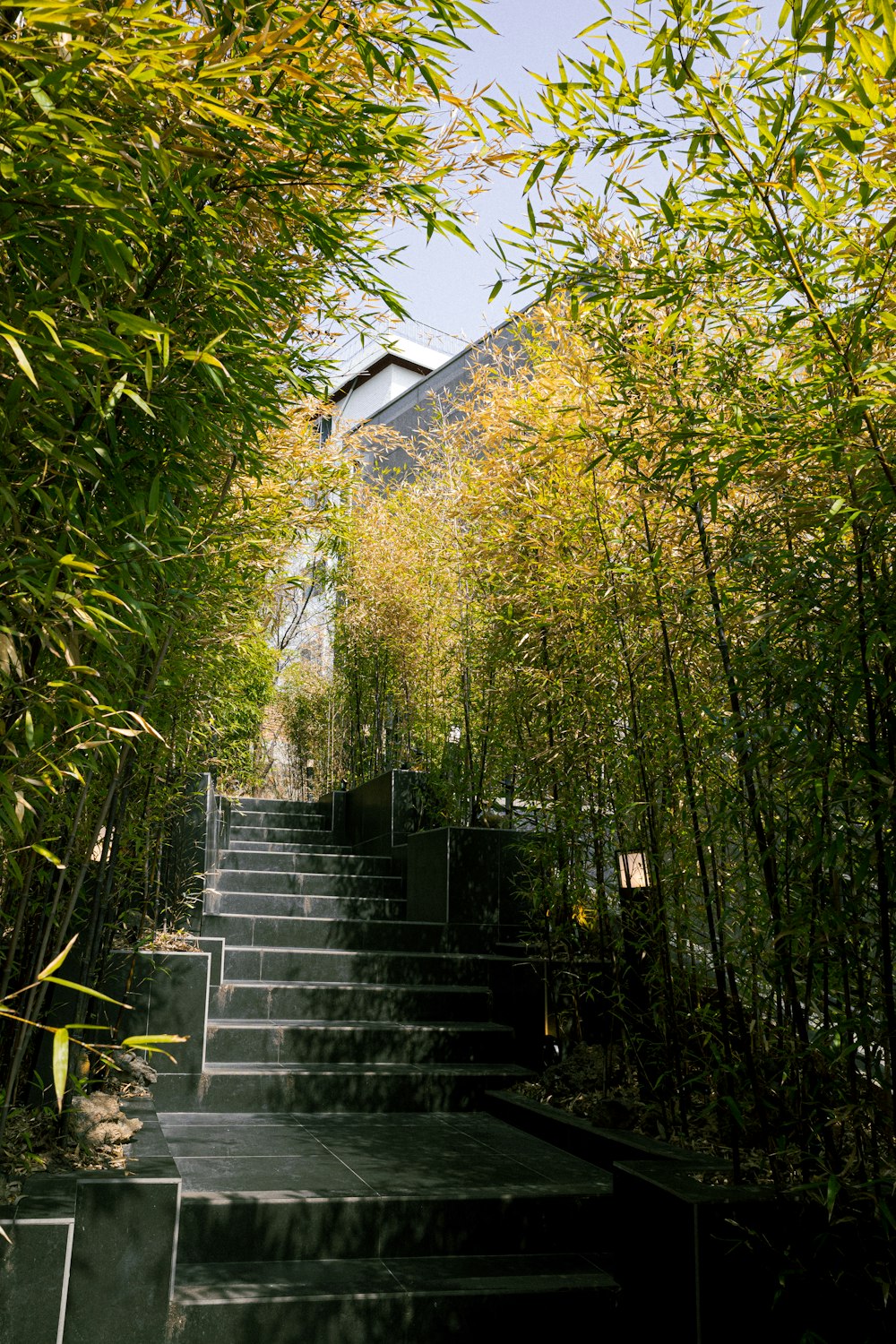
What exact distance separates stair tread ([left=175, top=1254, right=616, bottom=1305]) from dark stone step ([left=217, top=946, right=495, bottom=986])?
2057 millimetres

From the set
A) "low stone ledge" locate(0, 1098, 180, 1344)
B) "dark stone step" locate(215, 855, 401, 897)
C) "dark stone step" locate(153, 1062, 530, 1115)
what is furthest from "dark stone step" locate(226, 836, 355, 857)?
"low stone ledge" locate(0, 1098, 180, 1344)

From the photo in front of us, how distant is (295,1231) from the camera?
3.04 metres

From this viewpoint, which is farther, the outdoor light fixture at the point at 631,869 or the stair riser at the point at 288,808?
the stair riser at the point at 288,808

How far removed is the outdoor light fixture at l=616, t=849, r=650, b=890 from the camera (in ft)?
12.8

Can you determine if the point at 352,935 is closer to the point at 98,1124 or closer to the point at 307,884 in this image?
the point at 307,884

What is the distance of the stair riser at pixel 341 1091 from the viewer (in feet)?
13.7

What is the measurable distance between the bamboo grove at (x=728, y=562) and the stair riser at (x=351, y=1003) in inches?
30.8

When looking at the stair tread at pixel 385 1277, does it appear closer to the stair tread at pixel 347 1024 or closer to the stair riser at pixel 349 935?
the stair tread at pixel 347 1024

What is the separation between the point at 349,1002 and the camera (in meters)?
4.86

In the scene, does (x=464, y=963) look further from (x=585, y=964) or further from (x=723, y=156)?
(x=723, y=156)

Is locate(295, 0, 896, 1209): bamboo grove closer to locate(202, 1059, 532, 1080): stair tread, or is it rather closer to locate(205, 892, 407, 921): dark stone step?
locate(202, 1059, 532, 1080): stair tread

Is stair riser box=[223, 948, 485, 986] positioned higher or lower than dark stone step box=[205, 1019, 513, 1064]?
higher

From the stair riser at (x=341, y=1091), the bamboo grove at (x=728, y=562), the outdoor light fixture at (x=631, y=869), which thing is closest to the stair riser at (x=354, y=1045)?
the stair riser at (x=341, y=1091)

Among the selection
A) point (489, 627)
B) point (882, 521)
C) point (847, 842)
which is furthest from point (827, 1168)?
point (489, 627)
